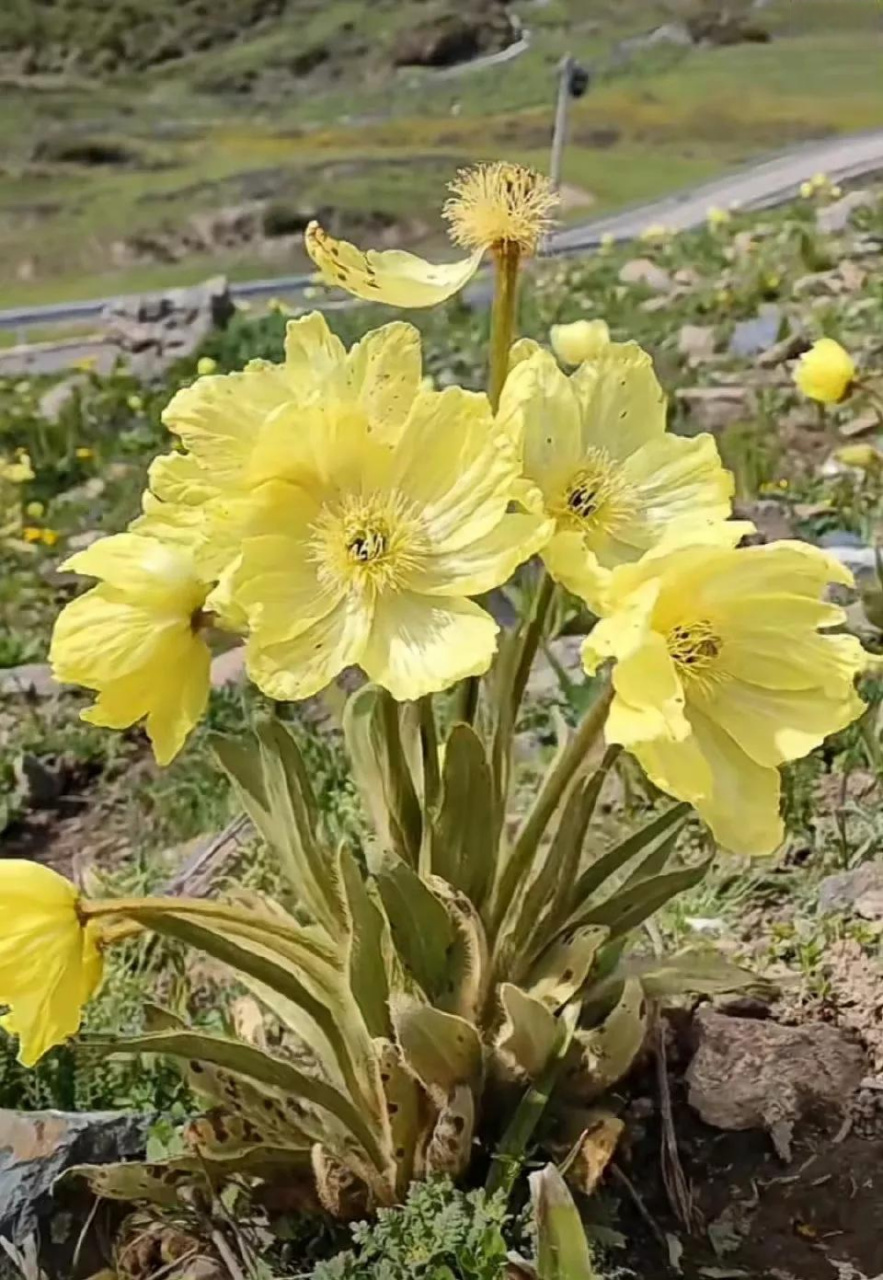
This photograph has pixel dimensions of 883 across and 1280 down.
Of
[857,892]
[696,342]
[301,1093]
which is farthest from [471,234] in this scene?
[696,342]

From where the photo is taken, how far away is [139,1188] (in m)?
1.19

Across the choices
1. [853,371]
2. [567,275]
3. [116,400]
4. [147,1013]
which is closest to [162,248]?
[567,275]

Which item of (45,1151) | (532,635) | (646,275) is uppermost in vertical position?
(532,635)

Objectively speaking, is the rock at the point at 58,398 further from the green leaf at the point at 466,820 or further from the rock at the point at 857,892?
the green leaf at the point at 466,820

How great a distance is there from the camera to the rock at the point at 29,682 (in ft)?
10.1

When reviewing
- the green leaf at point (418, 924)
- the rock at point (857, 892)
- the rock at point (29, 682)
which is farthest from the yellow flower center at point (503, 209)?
the rock at point (29, 682)

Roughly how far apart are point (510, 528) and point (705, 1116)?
25.9 inches

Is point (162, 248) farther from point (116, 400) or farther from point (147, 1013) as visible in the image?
point (147, 1013)

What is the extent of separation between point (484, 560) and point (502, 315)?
0.75ft

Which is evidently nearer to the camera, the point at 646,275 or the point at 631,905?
the point at 631,905

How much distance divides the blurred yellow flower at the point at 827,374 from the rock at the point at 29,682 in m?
1.66

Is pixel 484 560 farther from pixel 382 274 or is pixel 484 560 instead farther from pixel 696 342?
pixel 696 342

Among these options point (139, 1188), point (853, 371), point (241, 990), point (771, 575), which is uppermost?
point (771, 575)

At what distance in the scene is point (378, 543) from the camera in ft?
3.19
